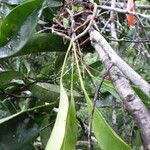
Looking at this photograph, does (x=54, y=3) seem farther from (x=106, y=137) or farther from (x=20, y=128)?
(x=106, y=137)

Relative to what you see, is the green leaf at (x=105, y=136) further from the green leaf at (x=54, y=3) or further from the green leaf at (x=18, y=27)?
the green leaf at (x=54, y=3)

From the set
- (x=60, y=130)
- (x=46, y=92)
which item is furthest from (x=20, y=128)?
(x=60, y=130)

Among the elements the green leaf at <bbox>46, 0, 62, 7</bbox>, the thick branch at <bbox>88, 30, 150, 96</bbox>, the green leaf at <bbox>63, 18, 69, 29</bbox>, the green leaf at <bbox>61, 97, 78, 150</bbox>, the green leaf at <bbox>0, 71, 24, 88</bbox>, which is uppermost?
the green leaf at <bbox>46, 0, 62, 7</bbox>

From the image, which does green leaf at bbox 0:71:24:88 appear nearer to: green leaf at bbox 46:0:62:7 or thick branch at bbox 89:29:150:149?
green leaf at bbox 46:0:62:7

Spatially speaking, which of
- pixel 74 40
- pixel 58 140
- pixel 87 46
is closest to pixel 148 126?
pixel 58 140

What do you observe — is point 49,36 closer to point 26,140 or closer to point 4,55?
point 4,55

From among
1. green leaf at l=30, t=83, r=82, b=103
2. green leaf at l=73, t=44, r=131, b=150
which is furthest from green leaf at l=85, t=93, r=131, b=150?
green leaf at l=30, t=83, r=82, b=103

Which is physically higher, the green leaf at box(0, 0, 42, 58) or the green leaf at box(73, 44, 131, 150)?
the green leaf at box(0, 0, 42, 58)
